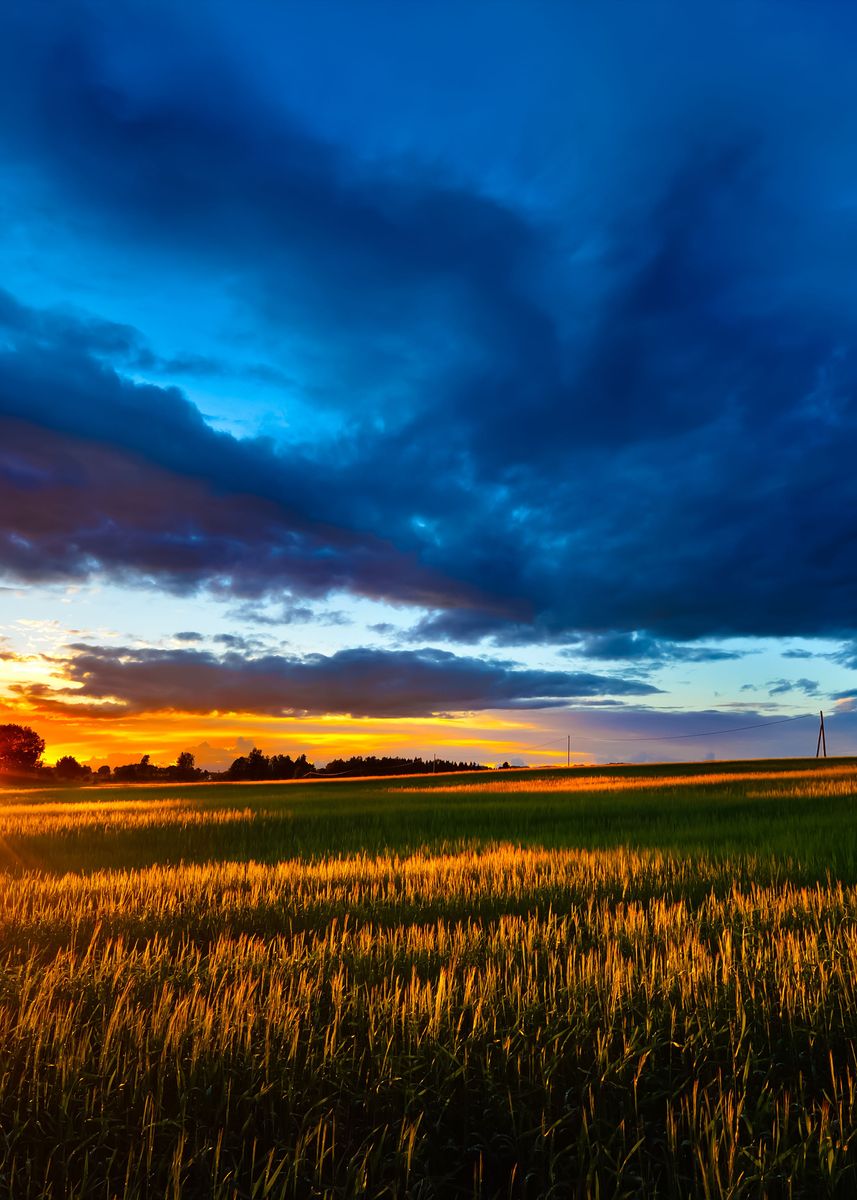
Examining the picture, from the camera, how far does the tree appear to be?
108250 mm

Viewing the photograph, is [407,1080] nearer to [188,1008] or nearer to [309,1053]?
[309,1053]

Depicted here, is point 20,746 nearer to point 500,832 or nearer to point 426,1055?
point 500,832

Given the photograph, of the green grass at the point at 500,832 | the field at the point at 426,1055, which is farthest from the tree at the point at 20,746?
the field at the point at 426,1055

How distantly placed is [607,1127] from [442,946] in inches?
102

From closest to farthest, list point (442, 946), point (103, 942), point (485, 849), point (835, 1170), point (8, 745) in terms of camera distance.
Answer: point (835, 1170), point (442, 946), point (103, 942), point (485, 849), point (8, 745)

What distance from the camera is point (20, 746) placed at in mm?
111125

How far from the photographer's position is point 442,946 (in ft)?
19.4

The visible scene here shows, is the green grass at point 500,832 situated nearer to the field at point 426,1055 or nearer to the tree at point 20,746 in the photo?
the field at point 426,1055

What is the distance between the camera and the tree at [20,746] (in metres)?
108

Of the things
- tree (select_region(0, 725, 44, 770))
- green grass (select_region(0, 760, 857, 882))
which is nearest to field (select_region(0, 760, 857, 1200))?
green grass (select_region(0, 760, 857, 882))

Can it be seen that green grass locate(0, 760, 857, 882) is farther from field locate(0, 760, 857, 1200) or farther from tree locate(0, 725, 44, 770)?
tree locate(0, 725, 44, 770)

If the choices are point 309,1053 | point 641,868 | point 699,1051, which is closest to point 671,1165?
point 699,1051

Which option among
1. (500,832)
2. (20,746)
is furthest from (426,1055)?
(20,746)

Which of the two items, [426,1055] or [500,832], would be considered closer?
[426,1055]
